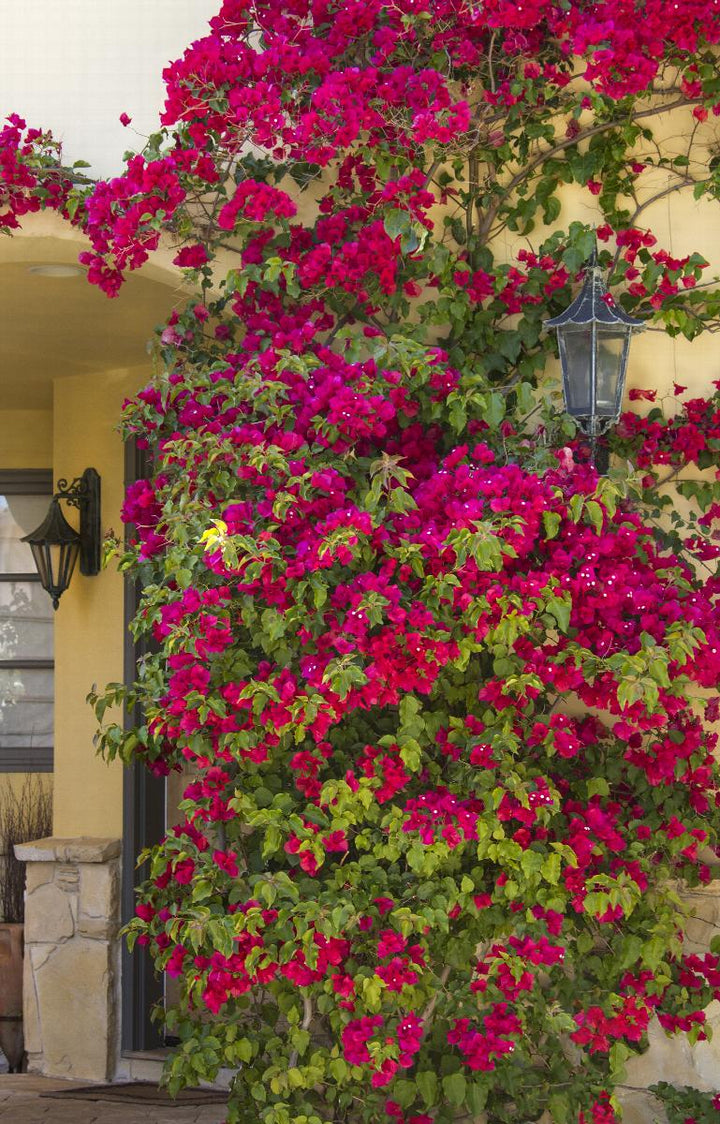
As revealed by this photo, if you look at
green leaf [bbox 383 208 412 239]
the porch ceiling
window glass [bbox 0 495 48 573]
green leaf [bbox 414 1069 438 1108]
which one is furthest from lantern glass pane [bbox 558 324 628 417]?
window glass [bbox 0 495 48 573]

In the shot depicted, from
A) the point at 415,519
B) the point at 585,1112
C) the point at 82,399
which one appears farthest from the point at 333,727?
the point at 82,399

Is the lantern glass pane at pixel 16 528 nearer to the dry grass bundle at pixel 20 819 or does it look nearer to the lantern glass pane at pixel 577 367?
the dry grass bundle at pixel 20 819

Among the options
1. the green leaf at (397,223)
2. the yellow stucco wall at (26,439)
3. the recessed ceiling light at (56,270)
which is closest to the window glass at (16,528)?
the yellow stucco wall at (26,439)

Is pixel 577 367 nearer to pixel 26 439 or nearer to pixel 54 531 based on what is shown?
pixel 54 531

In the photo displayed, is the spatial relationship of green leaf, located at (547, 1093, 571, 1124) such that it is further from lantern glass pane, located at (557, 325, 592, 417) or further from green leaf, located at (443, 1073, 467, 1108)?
lantern glass pane, located at (557, 325, 592, 417)

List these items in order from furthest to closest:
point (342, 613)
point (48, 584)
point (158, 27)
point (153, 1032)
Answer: point (48, 584) < point (153, 1032) < point (158, 27) < point (342, 613)

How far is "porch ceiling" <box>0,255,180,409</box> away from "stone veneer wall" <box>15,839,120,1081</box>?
1949 mm

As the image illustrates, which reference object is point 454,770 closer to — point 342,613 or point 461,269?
point 342,613

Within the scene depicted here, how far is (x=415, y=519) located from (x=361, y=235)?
890 mm

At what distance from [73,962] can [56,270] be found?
8.28 ft

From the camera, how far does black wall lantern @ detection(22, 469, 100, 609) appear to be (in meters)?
5.70

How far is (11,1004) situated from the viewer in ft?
18.9

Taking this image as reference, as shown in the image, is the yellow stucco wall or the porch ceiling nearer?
the porch ceiling

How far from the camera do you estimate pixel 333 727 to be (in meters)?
3.61
